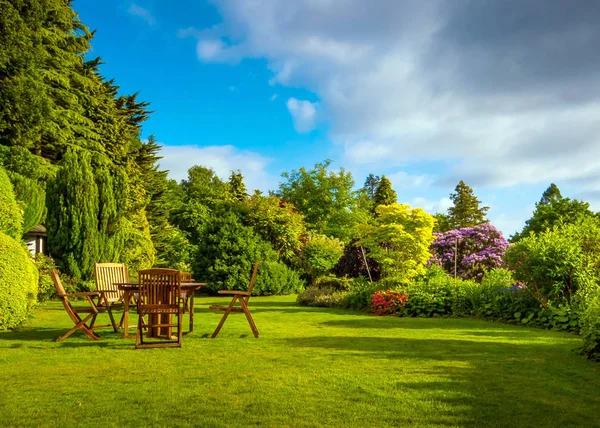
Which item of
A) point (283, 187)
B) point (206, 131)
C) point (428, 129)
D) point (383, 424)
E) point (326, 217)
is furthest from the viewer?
point (283, 187)

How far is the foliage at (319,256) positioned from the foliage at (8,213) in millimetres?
12373

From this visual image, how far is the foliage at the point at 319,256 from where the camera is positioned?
69.7ft

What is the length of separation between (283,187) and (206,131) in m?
16.5

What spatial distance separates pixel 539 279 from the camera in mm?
10406

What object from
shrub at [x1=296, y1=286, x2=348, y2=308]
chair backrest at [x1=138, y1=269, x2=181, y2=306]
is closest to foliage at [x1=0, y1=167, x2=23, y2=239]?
chair backrest at [x1=138, y1=269, x2=181, y2=306]

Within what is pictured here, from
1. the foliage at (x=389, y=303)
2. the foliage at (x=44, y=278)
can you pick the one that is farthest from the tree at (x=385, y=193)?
the foliage at (x=44, y=278)

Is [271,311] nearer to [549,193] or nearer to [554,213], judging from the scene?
[554,213]

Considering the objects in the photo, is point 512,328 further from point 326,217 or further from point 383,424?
point 326,217

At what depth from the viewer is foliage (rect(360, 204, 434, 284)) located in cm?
1377

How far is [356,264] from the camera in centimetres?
1777

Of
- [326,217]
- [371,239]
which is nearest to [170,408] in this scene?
[371,239]

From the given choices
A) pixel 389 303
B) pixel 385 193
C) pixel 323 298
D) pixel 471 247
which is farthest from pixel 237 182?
pixel 389 303

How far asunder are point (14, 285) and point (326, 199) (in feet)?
97.7

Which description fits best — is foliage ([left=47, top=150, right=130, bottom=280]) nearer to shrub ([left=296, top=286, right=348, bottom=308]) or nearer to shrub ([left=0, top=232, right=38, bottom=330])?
shrub ([left=296, top=286, right=348, bottom=308])
